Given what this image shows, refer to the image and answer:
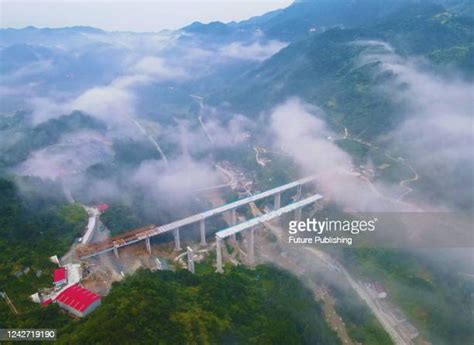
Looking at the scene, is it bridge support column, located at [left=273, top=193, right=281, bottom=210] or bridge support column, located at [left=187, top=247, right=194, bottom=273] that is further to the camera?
bridge support column, located at [left=273, top=193, right=281, bottom=210]

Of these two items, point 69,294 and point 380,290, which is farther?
point 380,290

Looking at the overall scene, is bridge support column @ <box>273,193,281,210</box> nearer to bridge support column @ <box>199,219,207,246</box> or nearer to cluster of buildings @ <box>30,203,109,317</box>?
bridge support column @ <box>199,219,207,246</box>

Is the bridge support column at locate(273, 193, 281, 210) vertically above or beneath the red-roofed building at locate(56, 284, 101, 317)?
beneath

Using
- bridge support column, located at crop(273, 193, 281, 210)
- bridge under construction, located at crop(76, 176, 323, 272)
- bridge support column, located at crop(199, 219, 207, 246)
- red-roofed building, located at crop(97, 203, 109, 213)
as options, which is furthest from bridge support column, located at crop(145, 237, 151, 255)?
bridge support column, located at crop(273, 193, 281, 210)

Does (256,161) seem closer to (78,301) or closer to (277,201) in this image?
(277,201)

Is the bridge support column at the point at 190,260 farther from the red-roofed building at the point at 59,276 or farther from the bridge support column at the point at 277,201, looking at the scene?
the bridge support column at the point at 277,201

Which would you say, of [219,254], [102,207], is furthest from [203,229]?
[102,207]

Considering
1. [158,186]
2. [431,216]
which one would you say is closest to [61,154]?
[158,186]

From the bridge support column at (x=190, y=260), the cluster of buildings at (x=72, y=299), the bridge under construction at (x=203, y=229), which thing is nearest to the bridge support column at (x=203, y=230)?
the bridge under construction at (x=203, y=229)
